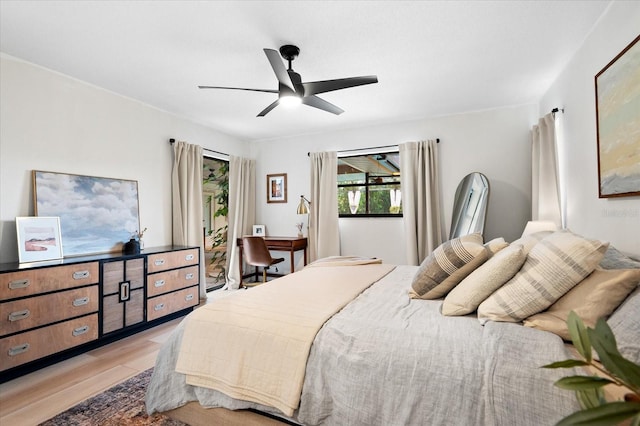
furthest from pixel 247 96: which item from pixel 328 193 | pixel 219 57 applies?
pixel 328 193

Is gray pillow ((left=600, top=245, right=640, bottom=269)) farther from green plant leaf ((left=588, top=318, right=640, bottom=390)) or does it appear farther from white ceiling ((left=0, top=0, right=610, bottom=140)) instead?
white ceiling ((left=0, top=0, right=610, bottom=140))

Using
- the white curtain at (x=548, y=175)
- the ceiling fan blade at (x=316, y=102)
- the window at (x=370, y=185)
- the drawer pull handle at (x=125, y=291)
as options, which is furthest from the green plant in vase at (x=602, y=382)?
the window at (x=370, y=185)

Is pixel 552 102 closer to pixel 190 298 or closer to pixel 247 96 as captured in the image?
pixel 247 96

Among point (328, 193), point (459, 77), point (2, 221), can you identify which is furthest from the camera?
point (328, 193)

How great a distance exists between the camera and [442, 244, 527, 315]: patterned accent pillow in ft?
4.93

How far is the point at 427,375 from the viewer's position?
114cm

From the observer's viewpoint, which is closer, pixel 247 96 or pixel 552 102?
pixel 552 102

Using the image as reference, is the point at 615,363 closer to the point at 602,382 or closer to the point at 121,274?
the point at 602,382

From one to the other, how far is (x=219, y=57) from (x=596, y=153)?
2970 mm

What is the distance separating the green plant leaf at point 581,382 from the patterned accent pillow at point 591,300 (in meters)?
0.90

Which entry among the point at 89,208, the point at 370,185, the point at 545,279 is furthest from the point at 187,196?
the point at 545,279

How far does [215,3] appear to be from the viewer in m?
1.97

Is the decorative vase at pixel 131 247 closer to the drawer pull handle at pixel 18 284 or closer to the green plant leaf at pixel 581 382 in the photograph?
the drawer pull handle at pixel 18 284

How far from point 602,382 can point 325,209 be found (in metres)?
4.39
